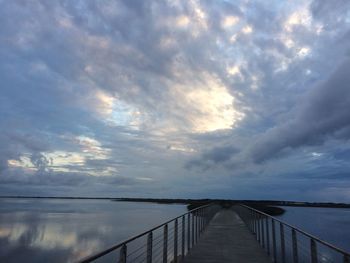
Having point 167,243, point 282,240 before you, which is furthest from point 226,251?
point 167,243

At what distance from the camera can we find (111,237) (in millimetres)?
31156

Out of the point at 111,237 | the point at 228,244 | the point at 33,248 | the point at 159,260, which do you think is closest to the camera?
the point at 228,244

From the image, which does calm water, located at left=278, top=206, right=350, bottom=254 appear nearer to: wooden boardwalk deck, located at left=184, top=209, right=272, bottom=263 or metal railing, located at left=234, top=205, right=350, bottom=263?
metal railing, located at left=234, top=205, right=350, bottom=263

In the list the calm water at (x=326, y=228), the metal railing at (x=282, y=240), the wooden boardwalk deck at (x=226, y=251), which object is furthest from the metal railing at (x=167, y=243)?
the calm water at (x=326, y=228)

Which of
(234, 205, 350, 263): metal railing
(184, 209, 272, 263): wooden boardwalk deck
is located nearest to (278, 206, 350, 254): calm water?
(234, 205, 350, 263): metal railing

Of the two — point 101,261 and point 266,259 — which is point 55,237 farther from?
point 266,259

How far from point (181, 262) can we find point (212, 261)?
652 millimetres

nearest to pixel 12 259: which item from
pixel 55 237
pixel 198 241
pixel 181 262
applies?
pixel 55 237

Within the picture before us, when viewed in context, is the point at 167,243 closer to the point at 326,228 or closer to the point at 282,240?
the point at 282,240

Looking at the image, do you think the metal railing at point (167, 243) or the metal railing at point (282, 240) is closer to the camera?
the metal railing at point (167, 243)

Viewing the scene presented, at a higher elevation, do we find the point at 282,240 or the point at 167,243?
the point at 282,240

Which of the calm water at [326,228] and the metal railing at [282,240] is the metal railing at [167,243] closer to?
the metal railing at [282,240]

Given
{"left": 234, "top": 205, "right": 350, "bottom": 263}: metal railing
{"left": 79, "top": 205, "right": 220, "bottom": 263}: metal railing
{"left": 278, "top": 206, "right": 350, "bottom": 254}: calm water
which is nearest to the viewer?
{"left": 79, "top": 205, "right": 220, "bottom": 263}: metal railing

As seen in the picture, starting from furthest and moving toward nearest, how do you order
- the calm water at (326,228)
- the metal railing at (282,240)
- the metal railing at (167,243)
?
the calm water at (326,228) < the metal railing at (282,240) < the metal railing at (167,243)
